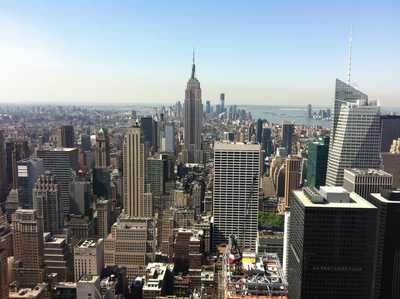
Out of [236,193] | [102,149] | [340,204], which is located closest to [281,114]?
[102,149]

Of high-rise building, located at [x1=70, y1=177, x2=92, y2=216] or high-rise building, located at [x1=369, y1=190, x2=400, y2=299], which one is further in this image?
high-rise building, located at [x1=70, y1=177, x2=92, y2=216]

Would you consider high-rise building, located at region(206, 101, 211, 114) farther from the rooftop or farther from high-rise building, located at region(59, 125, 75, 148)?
the rooftop

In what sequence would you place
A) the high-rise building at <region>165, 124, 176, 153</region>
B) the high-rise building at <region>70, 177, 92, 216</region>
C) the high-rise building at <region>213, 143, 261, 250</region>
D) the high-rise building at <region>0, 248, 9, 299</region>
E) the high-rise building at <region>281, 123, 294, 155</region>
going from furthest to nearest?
the high-rise building at <region>281, 123, 294, 155</region> < the high-rise building at <region>165, 124, 176, 153</region> < the high-rise building at <region>70, 177, 92, 216</region> < the high-rise building at <region>213, 143, 261, 250</region> < the high-rise building at <region>0, 248, 9, 299</region>

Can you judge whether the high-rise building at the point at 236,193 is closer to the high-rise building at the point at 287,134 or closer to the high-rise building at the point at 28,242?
the high-rise building at the point at 28,242

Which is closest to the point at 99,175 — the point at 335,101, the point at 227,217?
the point at 227,217

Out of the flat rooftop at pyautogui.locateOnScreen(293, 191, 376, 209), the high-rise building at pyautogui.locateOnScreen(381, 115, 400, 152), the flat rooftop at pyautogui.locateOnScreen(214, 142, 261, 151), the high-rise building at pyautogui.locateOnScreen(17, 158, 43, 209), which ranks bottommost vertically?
the high-rise building at pyautogui.locateOnScreen(17, 158, 43, 209)

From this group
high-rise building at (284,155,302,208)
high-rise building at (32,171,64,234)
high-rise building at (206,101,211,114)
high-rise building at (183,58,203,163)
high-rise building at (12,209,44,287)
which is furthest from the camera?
high-rise building at (206,101,211,114)

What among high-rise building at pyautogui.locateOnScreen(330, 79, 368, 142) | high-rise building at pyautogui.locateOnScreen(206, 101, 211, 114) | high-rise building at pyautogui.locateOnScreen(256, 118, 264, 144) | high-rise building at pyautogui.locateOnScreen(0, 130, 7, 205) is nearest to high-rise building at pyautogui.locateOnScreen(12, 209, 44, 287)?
high-rise building at pyautogui.locateOnScreen(0, 130, 7, 205)

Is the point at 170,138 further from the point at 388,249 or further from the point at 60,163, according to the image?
the point at 388,249
